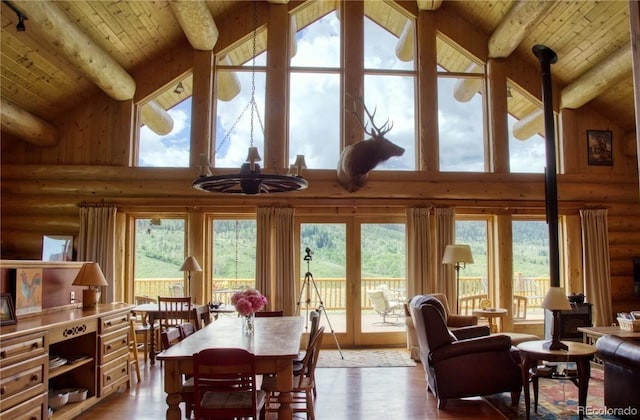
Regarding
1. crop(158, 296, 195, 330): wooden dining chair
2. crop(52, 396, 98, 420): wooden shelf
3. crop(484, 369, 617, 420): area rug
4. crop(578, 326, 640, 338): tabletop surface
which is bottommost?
crop(484, 369, 617, 420): area rug

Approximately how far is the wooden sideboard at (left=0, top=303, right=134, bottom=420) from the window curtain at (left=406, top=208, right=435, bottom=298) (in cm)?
395

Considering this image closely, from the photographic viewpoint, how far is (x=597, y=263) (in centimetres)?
700

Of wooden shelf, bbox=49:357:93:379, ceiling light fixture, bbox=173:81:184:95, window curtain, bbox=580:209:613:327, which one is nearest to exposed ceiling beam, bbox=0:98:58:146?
ceiling light fixture, bbox=173:81:184:95

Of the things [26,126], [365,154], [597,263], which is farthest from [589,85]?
[26,126]

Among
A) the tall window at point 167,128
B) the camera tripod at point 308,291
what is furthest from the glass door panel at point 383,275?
the tall window at point 167,128

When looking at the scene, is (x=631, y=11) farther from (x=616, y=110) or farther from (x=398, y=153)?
(x=616, y=110)

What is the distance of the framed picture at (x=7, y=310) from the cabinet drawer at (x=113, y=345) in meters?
0.93

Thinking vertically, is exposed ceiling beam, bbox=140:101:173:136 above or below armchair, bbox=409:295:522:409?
above

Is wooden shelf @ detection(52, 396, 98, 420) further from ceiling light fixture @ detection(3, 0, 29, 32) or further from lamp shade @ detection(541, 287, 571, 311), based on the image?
lamp shade @ detection(541, 287, 571, 311)

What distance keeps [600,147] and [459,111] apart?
2.31 metres

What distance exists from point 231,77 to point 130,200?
2.46 m

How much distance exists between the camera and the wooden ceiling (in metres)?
5.40

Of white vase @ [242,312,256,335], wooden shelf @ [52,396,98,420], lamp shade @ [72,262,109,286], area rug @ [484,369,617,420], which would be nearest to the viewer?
wooden shelf @ [52,396,98,420]

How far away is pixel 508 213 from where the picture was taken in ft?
23.2
